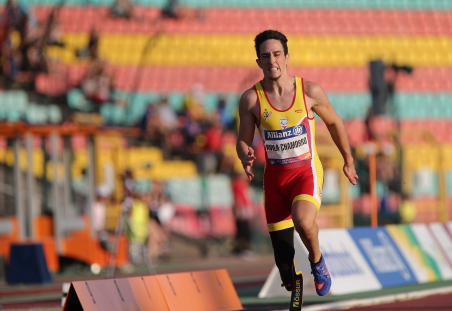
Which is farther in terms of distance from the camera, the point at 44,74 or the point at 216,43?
the point at 216,43

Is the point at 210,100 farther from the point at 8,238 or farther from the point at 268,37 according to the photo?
the point at 268,37

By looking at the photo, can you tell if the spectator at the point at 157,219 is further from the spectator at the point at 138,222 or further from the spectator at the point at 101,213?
the spectator at the point at 101,213

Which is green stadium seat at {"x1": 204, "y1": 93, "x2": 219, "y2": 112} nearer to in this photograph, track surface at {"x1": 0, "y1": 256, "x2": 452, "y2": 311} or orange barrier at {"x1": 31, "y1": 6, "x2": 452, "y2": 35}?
orange barrier at {"x1": 31, "y1": 6, "x2": 452, "y2": 35}

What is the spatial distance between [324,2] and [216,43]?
595 centimetres

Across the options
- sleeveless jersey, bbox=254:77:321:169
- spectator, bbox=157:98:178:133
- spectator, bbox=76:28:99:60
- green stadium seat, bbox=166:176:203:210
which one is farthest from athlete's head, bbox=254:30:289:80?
spectator, bbox=76:28:99:60

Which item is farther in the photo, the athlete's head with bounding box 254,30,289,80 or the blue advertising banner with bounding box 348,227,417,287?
the blue advertising banner with bounding box 348,227,417,287

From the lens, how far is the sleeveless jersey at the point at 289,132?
6301 millimetres

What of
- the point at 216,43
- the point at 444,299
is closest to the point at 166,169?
the point at 216,43

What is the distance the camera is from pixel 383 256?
1122cm

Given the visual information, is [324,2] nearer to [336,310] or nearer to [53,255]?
[53,255]

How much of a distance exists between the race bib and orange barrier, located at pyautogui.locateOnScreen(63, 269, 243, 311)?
1872 millimetres

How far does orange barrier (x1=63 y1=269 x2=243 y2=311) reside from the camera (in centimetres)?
648

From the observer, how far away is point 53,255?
16.3 meters

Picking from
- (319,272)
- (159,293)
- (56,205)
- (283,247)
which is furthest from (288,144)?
(56,205)
